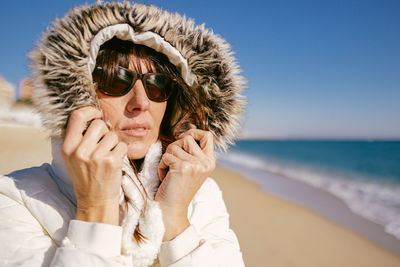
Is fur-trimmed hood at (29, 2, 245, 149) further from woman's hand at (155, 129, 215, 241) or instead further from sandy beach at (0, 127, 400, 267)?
sandy beach at (0, 127, 400, 267)

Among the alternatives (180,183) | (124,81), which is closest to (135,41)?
(124,81)

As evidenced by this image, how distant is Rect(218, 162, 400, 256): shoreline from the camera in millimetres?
4855

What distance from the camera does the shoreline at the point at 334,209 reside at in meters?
4.86

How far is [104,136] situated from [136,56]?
0.74 m

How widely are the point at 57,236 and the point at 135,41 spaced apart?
1.21m

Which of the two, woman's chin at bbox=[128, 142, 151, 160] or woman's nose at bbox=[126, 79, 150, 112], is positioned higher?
woman's nose at bbox=[126, 79, 150, 112]

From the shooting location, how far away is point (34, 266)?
100 cm

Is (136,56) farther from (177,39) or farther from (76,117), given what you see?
(76,117)

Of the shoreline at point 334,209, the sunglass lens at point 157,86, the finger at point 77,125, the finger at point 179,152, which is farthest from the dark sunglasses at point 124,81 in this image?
→ the shoreline at point 334,209

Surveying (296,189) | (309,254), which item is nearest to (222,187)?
(296,189)

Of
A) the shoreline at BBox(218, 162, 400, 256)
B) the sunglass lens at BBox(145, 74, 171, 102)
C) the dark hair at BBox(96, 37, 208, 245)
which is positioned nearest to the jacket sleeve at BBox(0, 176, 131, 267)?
the dark hair at BBox(96, 37, 208, 245)

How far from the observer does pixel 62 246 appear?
3.32 ft

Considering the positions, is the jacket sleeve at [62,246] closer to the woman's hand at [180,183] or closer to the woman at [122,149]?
the woman at [122,149]

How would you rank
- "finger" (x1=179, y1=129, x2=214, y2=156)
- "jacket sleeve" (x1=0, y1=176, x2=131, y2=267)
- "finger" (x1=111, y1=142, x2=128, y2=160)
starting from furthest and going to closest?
"finger" (x1=179, y1=129, x2=214, y2=156), "finger" (x1=111, y1=142, x2=128, y2=160), "jacket sleeve" (x1=0, y1=176, x2=131, y2=267)
